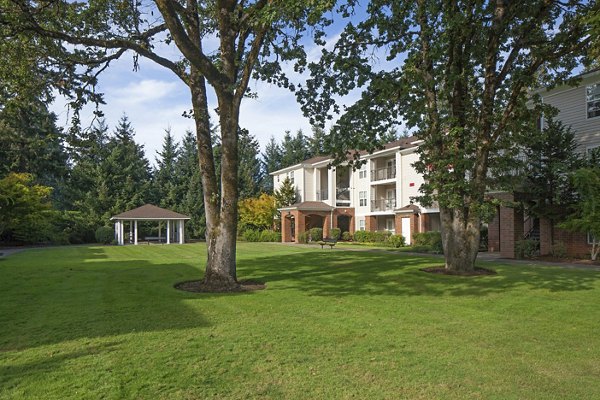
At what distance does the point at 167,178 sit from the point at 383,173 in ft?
88.0

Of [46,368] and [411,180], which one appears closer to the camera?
[46,368]

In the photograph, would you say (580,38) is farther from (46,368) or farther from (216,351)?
(46,368)

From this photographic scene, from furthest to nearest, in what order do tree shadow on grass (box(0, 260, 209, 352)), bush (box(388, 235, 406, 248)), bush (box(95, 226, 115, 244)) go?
bush (box(95, 226, 115, 244))
bush (box(388, 235, 406, 248))
tree shadow on grass (box(0, 260, 209, 352))

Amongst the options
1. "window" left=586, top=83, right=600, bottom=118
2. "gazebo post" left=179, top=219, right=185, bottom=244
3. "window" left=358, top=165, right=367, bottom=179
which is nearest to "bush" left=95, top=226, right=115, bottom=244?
"gazebo post" left=179, top=219, right=185, bottom=244

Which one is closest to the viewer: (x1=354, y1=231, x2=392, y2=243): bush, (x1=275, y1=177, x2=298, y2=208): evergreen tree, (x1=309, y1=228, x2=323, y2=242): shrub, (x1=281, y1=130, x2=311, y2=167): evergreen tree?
(x1=354, y1=231, x2=392, y2=243): bush

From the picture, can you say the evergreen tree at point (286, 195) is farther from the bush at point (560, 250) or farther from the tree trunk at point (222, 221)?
the tree trunk at point (222, 221)

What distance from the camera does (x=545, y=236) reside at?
2172 centimetres

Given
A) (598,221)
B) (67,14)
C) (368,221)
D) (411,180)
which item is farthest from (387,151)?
(67,14)

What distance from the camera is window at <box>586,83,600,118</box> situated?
21.8 meters

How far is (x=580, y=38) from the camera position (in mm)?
13852

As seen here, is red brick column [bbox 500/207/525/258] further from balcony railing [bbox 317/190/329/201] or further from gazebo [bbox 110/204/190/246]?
gazebo [bbox 110/204/190/246]

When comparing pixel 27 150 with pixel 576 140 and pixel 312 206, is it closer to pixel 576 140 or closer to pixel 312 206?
pixel 312 206

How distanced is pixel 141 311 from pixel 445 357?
5.33 metres

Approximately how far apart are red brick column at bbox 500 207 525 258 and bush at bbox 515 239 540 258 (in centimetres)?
61
